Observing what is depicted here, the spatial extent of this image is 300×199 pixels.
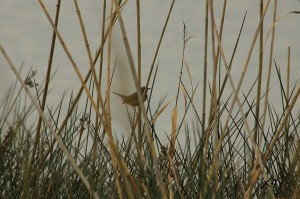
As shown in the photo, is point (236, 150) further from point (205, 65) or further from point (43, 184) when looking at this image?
point (43, 184)

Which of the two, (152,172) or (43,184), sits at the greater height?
(43,184)

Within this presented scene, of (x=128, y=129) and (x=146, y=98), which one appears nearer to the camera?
(x=128, y=129)

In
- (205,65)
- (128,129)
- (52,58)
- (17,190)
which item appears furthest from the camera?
(17,190)

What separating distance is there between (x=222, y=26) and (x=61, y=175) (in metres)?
0.57

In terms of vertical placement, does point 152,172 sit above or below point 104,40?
below

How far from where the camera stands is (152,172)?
3.52 ft

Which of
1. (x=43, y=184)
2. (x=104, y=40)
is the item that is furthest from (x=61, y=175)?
(x=104, y=40)

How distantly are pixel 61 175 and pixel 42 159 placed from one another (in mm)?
93

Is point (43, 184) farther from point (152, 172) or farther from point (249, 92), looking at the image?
point (249, 92)

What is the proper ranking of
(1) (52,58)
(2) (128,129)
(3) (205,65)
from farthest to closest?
1. (1) (52,58)
2. (3) (205,65)
3. (2) (128,129)

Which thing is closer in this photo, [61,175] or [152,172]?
[152,172]

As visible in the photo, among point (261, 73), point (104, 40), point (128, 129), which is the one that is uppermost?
point (104, 40)

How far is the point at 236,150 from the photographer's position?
1.25 metres

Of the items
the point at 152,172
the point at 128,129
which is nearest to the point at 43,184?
the point at 152,172
